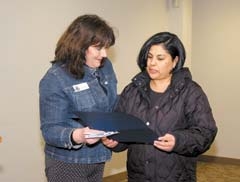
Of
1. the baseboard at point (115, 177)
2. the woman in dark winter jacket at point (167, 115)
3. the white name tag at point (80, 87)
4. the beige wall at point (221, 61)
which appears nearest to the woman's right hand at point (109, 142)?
the woman in dark winter jacket at point (167, 115)

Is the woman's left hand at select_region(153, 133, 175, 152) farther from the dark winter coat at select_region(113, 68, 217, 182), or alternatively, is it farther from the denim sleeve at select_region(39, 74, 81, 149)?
the denim sleeve at select_region(39, 74, 81, 149)

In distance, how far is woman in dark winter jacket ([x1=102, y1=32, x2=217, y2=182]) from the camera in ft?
5.92

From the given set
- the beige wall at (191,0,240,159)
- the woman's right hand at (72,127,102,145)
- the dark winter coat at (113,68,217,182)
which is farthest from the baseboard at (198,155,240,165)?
the woman's right hand at (72,127,102,145)

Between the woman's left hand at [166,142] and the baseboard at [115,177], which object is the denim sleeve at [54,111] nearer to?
the woman's left hand at [166,142]

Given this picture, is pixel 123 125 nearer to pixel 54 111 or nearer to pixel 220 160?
pixel 54 111

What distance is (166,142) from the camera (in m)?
1.73

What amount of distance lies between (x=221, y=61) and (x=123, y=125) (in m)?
3.40

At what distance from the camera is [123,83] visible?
4.20m

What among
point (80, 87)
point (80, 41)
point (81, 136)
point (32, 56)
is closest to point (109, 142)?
point (81, 136)

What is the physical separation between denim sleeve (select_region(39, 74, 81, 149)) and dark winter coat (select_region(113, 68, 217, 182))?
359mm

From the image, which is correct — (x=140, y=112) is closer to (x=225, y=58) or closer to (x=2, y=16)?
(x=2, y=16)

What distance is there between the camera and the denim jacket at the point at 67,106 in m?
1.85

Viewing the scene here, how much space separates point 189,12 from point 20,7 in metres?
2.43

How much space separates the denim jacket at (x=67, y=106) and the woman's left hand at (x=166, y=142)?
1.35 feet
